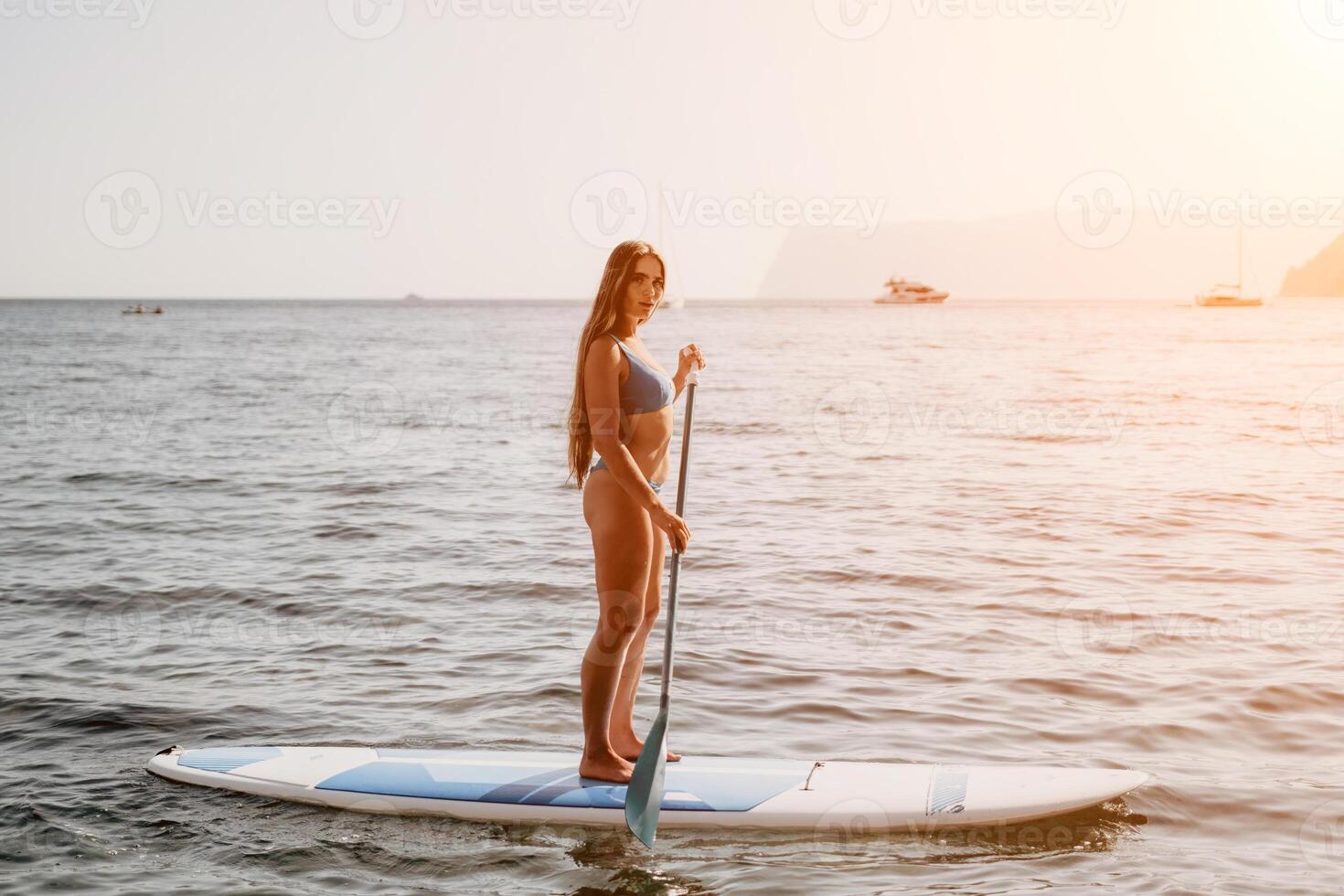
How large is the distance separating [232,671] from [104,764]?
59.9 inches

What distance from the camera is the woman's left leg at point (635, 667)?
4677 mm

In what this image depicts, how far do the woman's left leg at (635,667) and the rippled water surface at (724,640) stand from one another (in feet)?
1.41

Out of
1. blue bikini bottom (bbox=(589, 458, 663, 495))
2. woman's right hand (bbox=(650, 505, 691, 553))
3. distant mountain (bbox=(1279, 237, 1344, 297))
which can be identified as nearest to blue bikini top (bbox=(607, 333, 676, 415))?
blue bikini bottom (bbox=(589, 458, 663, 495))

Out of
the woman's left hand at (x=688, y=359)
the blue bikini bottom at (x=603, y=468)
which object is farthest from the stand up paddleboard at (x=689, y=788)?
the woman's left hand at (x=688, y=359)

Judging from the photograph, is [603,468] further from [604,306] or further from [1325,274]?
[1325,274]

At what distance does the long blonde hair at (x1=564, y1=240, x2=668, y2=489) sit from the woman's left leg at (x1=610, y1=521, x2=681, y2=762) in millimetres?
483

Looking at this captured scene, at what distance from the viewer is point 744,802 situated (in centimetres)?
477

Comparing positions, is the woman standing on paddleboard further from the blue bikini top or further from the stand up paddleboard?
the stand up paddleboard

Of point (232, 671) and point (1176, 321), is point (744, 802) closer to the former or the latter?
point (232, 671)

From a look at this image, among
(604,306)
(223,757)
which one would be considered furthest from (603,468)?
(223,757)

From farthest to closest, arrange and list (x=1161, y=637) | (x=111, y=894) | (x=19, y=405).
Result: (x=19, y=405) < (x=1161, y=637) < (x=111, y=894)

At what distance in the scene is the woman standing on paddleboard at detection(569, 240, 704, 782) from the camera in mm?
4301

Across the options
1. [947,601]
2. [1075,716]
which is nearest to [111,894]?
[1075,716]

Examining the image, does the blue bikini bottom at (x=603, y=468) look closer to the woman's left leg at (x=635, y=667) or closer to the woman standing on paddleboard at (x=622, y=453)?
the woman standing on paddleboard at (x=622, y=453)
